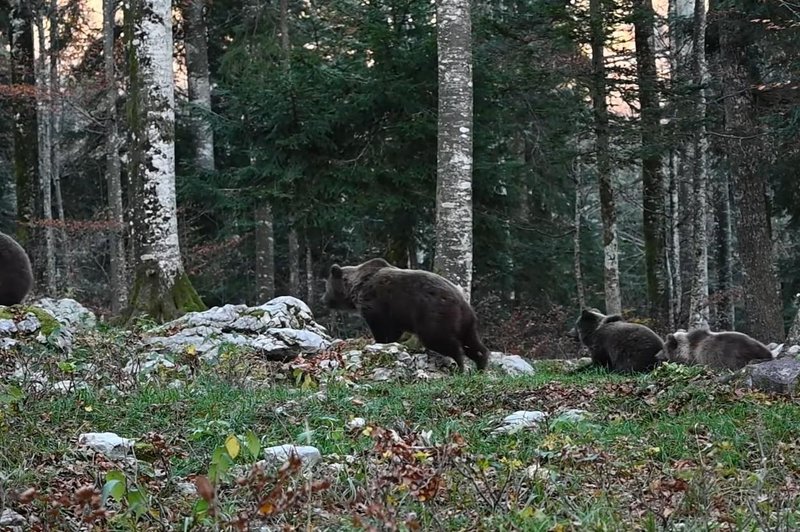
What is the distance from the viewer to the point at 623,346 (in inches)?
533

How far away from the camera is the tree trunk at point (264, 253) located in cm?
2514

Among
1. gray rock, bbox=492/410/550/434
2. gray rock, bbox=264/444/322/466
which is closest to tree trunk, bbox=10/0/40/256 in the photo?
gray rock, bbox=492/410/550/434

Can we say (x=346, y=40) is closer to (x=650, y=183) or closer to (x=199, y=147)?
(x=199, y=147)

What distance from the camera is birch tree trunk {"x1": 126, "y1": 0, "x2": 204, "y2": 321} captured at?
1431cm

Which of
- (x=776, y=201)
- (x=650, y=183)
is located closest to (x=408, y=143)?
(x=650, y=183)

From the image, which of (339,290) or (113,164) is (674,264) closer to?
(339,290)

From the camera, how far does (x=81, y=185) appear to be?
114 ft

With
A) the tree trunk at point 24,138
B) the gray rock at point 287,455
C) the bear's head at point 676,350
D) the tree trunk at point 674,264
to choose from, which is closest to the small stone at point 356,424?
the gray rock at point 287,455

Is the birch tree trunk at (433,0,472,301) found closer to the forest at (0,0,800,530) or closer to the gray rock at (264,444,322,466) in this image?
the forest at (0,0,800,530)

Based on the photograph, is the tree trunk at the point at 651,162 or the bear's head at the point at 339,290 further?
the tree trunk at the point at 651,162

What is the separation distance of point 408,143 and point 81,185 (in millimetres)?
18776

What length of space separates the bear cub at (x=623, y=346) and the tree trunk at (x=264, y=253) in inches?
500

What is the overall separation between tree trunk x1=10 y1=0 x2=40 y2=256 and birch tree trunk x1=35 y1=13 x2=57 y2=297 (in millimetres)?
242

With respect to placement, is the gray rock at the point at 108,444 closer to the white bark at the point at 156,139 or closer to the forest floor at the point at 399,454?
the forest floor at the point at 399,454
